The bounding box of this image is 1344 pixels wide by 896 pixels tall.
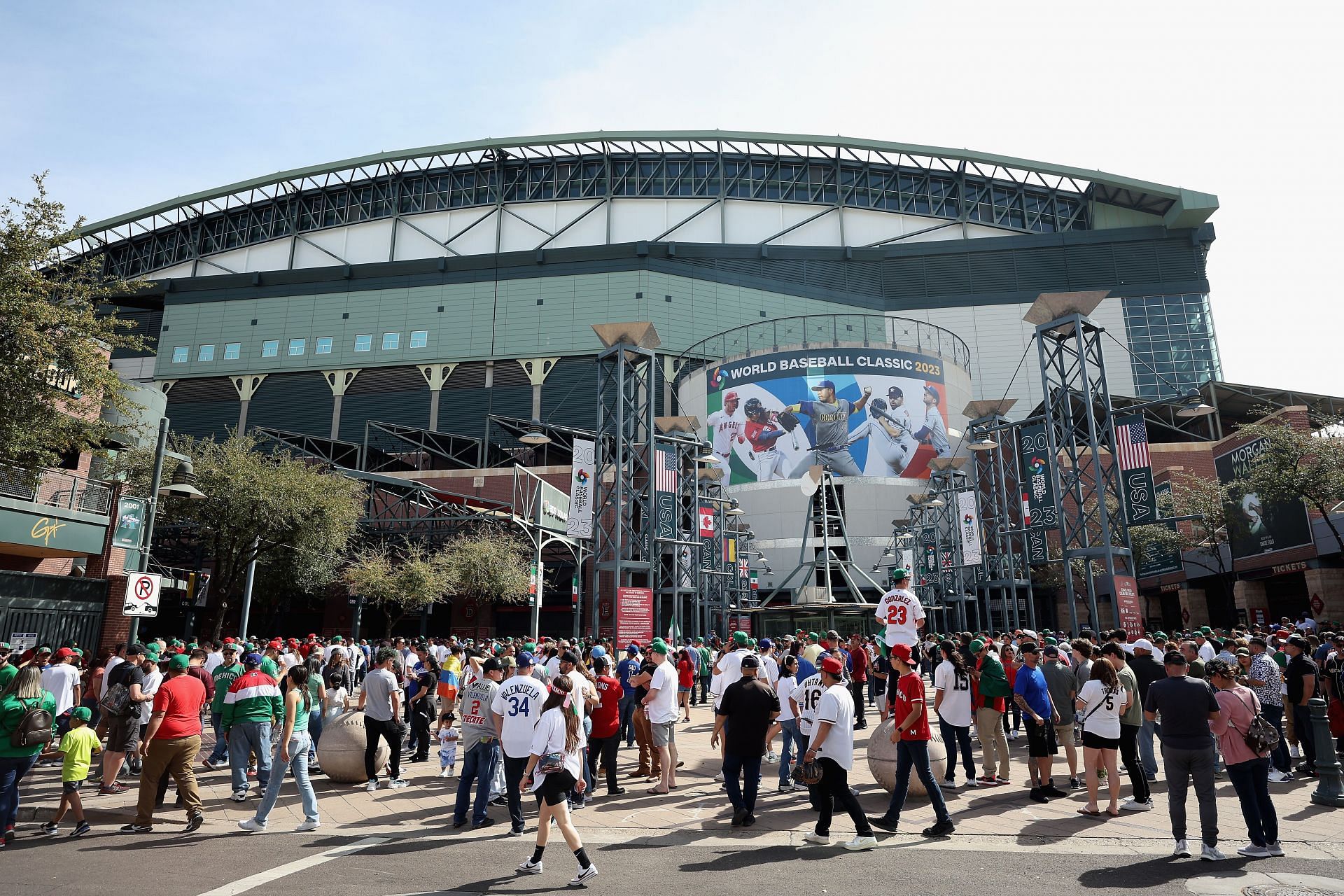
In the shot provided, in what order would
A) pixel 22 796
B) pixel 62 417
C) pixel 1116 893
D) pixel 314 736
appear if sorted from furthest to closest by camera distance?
pixel 62 417, pixel 314 736, pixel 22 796, pixel 1116 893

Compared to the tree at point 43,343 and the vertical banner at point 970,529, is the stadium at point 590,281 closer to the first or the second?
the vertical banner at point 970,529

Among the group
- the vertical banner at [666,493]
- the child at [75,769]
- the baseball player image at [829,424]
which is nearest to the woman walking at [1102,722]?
the child at [75,769]

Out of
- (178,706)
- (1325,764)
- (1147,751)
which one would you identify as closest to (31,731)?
(178,706)

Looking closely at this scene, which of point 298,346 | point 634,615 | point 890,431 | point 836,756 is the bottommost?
point 836,756

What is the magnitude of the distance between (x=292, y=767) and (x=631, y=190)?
222 feet

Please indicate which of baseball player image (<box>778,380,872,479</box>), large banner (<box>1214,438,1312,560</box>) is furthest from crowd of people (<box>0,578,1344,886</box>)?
baseball player image (<box>778,380,872,479</box>)

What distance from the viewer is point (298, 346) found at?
6681 centimetres

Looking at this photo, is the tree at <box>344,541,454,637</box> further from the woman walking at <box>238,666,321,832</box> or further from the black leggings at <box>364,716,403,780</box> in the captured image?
the woman walking at <box>238,666,321,832</box>

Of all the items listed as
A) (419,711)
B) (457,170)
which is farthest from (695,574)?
(457,170)

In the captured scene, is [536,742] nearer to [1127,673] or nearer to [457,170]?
[1127,673]

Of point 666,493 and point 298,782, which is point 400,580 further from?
point 298,782

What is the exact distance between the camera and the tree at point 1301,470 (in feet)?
91.4

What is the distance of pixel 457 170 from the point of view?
2844 inches

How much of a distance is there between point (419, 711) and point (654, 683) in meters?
4.61
